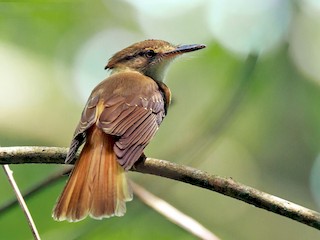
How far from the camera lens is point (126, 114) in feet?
13.0

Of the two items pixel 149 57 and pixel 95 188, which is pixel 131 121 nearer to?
pixel 95 188

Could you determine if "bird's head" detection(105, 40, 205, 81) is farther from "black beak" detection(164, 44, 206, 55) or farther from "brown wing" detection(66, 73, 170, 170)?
"brown wing" detection(66, 73, 170, 170)

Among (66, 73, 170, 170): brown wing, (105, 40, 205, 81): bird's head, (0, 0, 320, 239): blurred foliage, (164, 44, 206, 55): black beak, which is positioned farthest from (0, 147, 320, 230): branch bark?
(105, 40, 205, 81): bird's head

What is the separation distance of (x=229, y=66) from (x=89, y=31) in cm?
177

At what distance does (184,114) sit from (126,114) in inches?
108

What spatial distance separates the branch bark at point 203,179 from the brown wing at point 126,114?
0.09 metres

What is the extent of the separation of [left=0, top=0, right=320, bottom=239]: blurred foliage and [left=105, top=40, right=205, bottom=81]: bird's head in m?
0.37

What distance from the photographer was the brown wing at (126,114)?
3.58 metres

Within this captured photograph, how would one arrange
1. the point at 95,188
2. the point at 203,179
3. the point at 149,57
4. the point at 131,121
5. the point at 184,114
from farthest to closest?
1. the point at 184,114
2. the point at 149,57
3. the point at 131,121
4. the point at 95,188
5. the point at 203,179

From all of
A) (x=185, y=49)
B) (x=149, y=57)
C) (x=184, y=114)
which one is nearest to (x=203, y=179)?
(x=185, y=49)

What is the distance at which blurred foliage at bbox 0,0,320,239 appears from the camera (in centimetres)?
488

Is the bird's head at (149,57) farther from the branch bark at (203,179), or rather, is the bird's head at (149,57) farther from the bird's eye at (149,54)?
the branch bark at (203,179)

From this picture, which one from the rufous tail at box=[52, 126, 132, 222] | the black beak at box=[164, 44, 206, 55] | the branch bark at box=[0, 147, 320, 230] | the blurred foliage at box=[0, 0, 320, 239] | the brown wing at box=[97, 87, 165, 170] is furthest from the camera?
the blurred foliage at box=[0, 0, 320, 239]

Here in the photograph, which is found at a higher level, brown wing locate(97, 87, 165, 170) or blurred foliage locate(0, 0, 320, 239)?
brown wing locate(97, 87, 165, 170)
